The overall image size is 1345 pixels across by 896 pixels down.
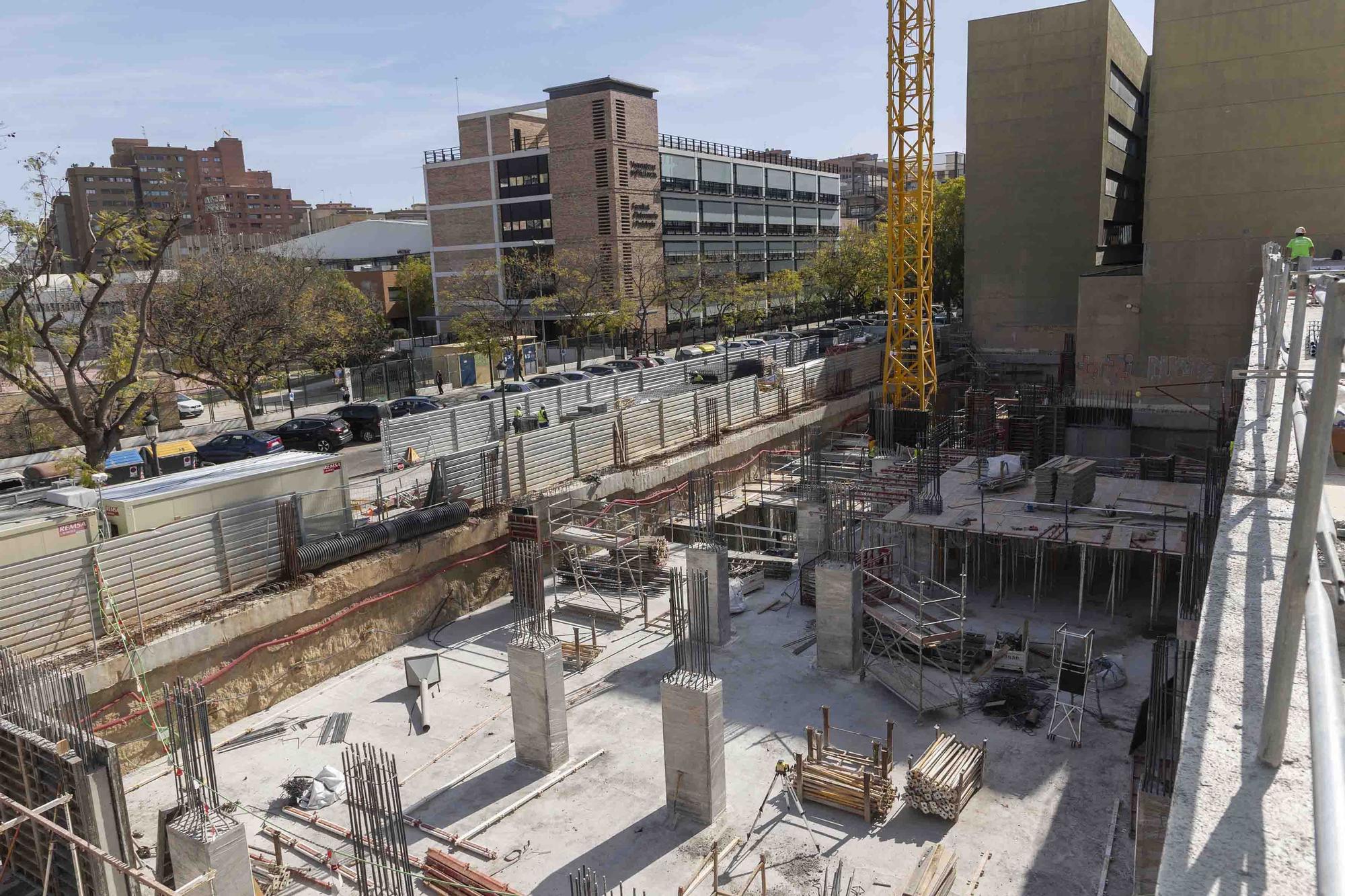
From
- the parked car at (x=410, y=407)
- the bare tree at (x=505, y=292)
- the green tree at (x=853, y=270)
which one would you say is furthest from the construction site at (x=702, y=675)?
the green tree at (x=853, y=270)

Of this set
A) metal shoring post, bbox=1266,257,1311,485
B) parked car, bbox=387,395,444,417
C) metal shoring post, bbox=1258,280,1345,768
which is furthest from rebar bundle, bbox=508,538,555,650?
parked car, bbox=387,395,444,417

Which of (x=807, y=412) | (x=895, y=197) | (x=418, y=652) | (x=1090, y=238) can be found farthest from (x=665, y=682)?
(x=1090, y=238)

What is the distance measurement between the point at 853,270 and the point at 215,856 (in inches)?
2577

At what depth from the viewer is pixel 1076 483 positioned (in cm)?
1852

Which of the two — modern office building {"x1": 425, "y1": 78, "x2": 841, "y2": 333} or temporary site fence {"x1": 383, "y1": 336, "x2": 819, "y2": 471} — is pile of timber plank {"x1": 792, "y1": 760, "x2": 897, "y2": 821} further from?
modern office building {"x1": 425, "y1": 78, "x2": 841, "y2": 333}

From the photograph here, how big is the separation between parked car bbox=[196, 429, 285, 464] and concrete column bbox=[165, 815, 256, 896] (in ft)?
70.2

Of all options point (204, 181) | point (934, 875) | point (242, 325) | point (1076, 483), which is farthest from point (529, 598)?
point (204, 181)

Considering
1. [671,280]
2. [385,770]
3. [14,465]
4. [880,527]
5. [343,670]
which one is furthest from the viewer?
[671,280]

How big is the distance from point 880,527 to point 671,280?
4479 cm

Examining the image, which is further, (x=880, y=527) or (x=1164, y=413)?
(x=1164, y=413)

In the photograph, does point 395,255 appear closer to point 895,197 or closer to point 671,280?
point 671,280

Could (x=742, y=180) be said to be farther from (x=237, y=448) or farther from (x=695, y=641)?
(x=695, y=641)

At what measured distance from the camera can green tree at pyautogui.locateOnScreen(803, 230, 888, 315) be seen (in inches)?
2726

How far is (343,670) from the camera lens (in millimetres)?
16766
